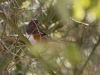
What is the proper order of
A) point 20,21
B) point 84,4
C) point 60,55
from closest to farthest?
point 84,4 → point 60,55 → point 20,21

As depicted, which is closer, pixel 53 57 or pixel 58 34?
pixel 53 57

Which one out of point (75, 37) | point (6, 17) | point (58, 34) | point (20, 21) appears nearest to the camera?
point (6, 17)

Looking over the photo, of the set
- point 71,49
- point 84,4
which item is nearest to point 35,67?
point 71,49

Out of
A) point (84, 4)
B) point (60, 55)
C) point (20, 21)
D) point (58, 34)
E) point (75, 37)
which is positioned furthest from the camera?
point (20, 21)

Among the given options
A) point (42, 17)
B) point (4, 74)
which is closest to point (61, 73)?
point (4, 74)

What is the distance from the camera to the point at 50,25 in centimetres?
290

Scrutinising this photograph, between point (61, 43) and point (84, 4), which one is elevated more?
point (84, 4)

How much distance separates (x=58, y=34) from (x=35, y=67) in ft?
1.45

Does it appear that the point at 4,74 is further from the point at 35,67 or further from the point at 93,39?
the point at 93,39

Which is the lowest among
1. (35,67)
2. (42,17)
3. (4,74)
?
(35,67)

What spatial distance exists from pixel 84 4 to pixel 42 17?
200 centimetres

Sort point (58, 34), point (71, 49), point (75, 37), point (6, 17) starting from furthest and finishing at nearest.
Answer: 1. point (58, 34)
2. point (75, 37)
3. point (6, 17)
4. point (71, 49)

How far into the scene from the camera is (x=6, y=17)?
1775 mm

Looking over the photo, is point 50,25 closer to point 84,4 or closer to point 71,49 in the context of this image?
point 71,49
